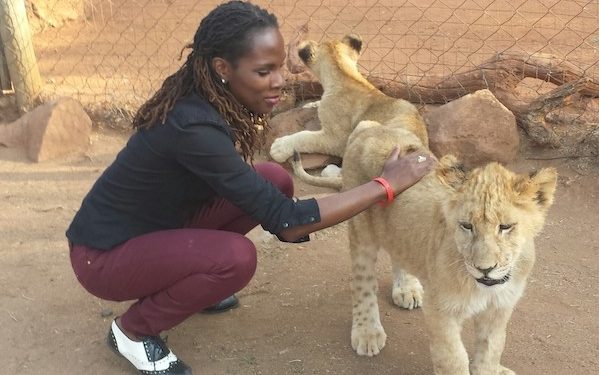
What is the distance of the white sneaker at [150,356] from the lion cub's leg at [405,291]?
1278 mm

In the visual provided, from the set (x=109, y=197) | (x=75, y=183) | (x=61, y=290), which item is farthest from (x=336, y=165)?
(x=109, y=197)

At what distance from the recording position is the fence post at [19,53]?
636cm

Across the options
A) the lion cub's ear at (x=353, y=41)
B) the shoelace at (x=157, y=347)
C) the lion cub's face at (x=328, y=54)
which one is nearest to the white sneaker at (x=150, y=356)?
the shoelace at (x=157, y=347)

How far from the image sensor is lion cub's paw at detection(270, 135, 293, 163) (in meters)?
6.00

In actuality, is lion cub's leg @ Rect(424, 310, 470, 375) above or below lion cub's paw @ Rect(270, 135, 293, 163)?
above

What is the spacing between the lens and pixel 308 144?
19.9 feet

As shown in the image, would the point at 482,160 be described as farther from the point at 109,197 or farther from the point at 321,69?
the point at 109,197

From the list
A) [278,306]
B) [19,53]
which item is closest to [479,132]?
[278,306]

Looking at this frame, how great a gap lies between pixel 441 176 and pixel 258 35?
96cm

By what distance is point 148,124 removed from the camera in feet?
10.1

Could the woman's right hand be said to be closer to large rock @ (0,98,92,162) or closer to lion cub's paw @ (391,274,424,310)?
lion cub's paw @ (391,274,424,310)

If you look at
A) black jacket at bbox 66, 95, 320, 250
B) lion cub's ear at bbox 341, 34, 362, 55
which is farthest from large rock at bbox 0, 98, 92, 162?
black jacket at bbox 66, 95, 320, 250

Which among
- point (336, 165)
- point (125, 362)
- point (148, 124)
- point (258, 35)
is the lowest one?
point (336, 165)

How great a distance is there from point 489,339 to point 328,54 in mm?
3634
